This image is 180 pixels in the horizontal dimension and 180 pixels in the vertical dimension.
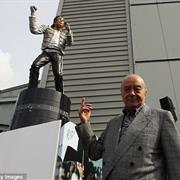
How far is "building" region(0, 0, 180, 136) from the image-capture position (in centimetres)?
546

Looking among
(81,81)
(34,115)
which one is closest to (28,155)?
(34,115)

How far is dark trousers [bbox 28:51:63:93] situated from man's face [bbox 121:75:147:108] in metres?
1.98

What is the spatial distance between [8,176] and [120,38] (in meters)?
5.12

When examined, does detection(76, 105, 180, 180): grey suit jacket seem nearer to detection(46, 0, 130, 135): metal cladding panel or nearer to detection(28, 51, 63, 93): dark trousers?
detection(28, 51, 63, 93): dark trousers

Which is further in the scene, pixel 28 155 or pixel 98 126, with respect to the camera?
pixel 98 126

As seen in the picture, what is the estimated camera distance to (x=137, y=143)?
1318 millimetres

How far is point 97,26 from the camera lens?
6.73 metres

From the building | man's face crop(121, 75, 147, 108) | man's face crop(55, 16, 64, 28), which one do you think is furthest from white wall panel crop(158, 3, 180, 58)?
man's face crop(121, 75, 147, 108)

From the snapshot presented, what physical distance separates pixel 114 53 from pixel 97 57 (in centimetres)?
34

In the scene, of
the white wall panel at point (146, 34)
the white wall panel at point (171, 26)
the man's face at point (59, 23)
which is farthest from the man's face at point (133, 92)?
the white wall panel at point (171, 26)

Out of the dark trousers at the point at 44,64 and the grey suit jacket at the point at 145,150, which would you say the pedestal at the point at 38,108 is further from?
the grey suit jacket at the point at 145,150

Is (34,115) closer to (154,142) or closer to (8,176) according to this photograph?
(8,176)

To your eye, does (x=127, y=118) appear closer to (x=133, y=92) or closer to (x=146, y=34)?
(x=133, y=92)

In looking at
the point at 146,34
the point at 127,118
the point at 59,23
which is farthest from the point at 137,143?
the point at 146,34
